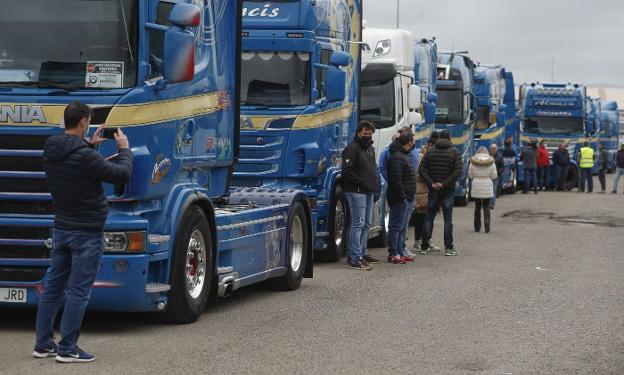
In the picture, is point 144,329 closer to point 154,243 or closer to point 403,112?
point 154,243

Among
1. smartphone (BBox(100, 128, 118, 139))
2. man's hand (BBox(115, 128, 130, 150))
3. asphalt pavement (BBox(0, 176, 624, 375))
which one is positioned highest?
smartphone (BBox(100, 128, 118, 139))

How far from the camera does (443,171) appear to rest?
19.7 meters

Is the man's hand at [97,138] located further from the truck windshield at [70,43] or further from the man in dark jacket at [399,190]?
the man in dark jacket at [399,190]

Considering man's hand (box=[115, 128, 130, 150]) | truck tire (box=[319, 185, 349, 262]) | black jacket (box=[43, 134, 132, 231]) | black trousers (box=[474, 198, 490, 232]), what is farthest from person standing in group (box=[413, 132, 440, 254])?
black jacket (box=[43, 134, 132, 231])

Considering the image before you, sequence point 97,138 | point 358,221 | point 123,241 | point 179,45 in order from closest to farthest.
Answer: point 97,138 < point 123,241 < point 179,45 < point 358,221

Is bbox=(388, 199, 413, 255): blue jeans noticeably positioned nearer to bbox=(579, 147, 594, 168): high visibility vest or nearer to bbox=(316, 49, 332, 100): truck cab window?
bbox=(316, 49, 332, 100): truck cab window

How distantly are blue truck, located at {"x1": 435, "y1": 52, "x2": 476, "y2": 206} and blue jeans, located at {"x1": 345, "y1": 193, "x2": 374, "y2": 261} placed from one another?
50.4 ft

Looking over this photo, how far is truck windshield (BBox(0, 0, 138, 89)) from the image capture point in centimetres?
1019

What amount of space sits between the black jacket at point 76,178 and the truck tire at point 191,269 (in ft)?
6.16

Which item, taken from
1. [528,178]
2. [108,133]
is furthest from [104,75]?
[528,178]

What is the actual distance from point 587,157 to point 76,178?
3725 cm

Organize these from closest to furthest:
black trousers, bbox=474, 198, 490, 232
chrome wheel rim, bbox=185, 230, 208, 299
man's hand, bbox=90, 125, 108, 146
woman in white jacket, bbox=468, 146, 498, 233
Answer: man's hand, bbox=90, 125, 108, 146
chrome wheel rim, bbox=185, 230, 208, 299
woman in white jacket, bbox=468, 146, 498, 233
black trousers, bbox=474, 198, 490, 232

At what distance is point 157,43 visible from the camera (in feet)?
34.6

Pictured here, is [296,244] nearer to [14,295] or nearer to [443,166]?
[14,295]
